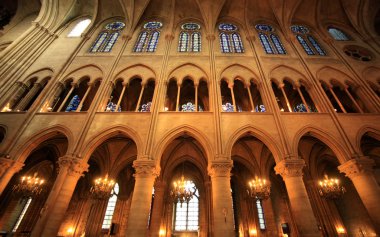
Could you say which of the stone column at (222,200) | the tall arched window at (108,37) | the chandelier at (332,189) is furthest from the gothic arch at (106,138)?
the chandelier at (332,189)

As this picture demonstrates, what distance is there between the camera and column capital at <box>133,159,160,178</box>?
8578mm

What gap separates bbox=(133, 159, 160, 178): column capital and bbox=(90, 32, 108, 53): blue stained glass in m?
10.2

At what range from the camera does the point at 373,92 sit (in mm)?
11469

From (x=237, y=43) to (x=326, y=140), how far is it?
963 centimetres

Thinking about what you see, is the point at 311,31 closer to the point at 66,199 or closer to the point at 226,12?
the point at 226,12

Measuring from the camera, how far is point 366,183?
8.41 m

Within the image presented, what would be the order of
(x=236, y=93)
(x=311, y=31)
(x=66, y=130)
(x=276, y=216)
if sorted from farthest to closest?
(x=311, y=31)
(x=236, y=93)
(x=276, y=216)
(x=66, y=130)

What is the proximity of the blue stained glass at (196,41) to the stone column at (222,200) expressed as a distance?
377 inches

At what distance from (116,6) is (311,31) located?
56.8 feet

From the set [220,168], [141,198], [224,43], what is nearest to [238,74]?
[224,43]

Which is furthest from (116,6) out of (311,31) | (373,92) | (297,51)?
(373,92)

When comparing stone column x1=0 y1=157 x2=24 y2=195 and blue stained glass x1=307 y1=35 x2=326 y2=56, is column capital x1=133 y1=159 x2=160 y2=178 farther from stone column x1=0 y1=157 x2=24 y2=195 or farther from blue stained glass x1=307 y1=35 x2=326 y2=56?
blue stained glass x1=307 y1=35 x2=326 y2=56

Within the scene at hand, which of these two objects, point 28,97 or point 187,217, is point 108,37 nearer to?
point 28,97

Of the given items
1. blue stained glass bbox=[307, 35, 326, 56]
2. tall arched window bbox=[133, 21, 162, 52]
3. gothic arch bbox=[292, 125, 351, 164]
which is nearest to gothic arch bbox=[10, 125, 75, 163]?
tall arched window bbox=[133, 21, 162, 52]
